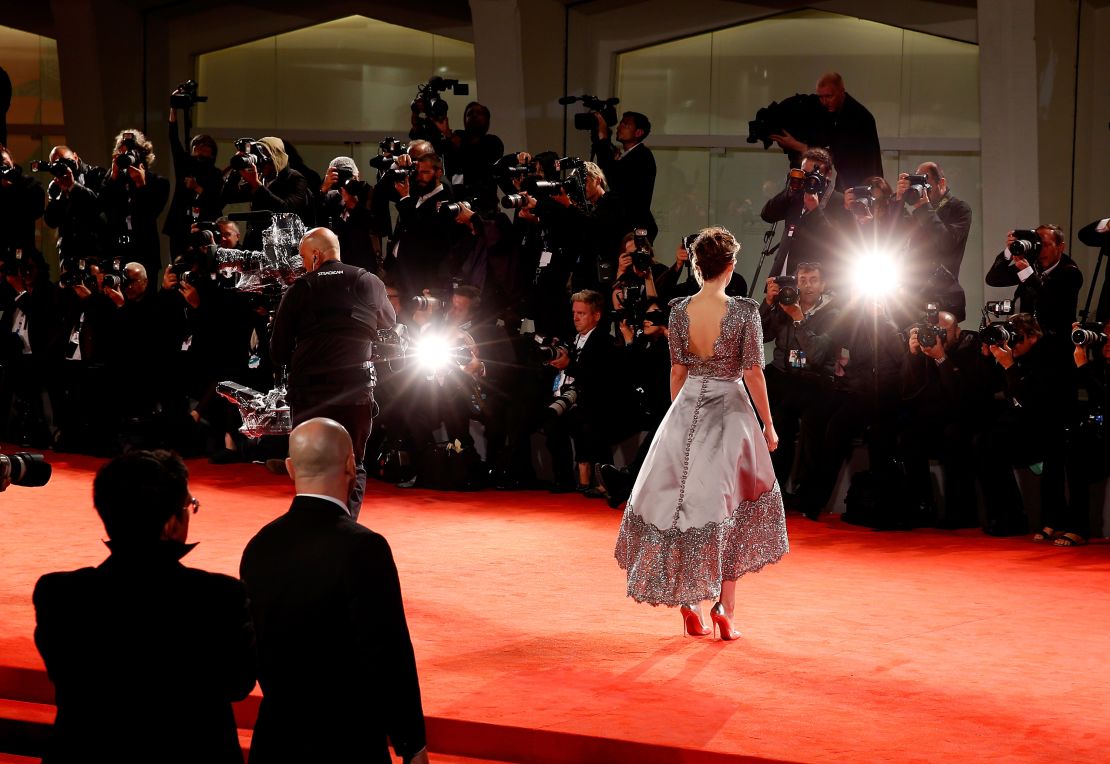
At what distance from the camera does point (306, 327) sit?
621 centimetres

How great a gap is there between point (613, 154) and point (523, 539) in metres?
3.32

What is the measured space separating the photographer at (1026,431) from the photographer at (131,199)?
6766mm

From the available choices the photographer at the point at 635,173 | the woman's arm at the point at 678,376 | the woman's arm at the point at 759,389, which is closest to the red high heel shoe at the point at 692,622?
the woman's arm at the point at 759,389

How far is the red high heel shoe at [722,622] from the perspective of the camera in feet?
17.5

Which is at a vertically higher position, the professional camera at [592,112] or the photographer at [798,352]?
the professional camera at [592,112]

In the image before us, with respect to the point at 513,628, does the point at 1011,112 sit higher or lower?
higher

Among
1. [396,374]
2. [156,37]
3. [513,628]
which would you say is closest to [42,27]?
→ [156,37]

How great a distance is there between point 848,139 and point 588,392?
7.81 ft

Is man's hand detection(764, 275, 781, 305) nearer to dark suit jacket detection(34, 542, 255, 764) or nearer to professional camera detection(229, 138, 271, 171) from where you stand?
professional camera detection(229, 138, 271, 171)

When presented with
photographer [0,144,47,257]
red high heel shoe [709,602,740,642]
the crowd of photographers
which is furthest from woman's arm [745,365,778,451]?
photographer [0,144,47,257]

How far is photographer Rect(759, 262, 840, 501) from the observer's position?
26.8 ft

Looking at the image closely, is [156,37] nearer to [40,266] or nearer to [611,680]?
[40,266]

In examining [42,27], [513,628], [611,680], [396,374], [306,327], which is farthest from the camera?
[42,27]

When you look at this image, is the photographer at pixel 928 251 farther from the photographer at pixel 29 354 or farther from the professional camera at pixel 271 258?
the photographer at pixel 29 354
